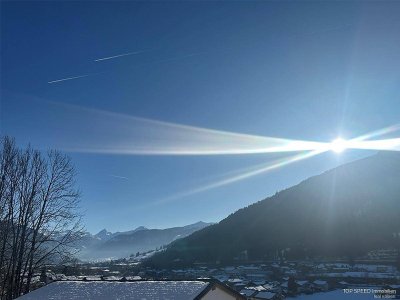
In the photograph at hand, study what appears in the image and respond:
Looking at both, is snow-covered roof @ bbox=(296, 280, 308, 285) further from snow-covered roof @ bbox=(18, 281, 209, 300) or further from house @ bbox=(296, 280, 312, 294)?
snow-covered roof @ bbox=(18, 281, 209, 300)

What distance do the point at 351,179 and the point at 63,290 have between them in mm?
113286

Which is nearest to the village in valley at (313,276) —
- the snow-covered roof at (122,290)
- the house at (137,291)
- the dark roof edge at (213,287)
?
the dark roof edge at (213,287)

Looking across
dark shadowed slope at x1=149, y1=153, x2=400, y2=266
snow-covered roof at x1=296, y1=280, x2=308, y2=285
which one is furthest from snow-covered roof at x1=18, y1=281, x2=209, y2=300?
dark shadowed slope at x1=149, y1=153, x2=400, y2=266

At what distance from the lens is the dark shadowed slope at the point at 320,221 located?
3765 inches

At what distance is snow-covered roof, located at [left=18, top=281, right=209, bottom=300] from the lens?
48.9 ft

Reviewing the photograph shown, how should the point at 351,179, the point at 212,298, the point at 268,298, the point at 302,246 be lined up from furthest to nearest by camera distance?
the point at 351,179 → the point at 302,246 → the point at 268,298 → the point at 212,298

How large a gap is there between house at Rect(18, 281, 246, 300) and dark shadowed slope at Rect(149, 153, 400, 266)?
287 ft

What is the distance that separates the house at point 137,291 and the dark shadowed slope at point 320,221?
8735cm

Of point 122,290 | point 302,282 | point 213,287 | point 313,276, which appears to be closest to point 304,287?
point 302,282

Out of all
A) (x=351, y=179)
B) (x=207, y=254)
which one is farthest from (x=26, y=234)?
(x=351, y=179)

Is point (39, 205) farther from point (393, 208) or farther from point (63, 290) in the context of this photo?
point (393, 208)

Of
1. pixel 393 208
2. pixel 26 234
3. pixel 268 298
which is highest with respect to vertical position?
pixel 393 208

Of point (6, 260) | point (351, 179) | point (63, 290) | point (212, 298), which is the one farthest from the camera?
point (351, 179)

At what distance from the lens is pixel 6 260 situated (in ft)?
68.5
